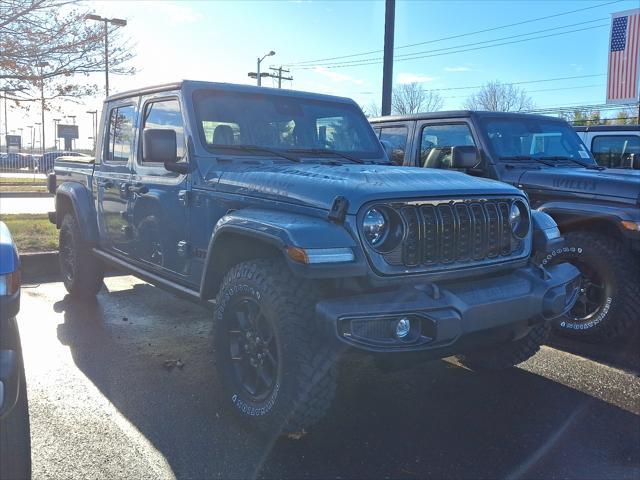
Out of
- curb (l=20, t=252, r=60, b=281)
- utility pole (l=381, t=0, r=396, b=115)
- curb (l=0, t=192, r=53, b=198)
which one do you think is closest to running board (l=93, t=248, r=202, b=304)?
curb (l=20, t=252, r=60, b=281)

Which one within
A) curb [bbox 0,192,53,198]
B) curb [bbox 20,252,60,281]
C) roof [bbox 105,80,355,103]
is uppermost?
roof [bbox 105,80,355,103]

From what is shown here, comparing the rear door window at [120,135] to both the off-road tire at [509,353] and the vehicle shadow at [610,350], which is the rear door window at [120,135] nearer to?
the off-road tire at [509,353]

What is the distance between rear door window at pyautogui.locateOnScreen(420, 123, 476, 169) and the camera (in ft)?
19.3

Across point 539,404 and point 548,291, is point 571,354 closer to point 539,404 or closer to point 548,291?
point 539,404

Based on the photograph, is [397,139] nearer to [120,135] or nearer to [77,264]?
[120,135]

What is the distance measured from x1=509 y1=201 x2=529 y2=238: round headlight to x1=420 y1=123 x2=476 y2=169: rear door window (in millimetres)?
2222

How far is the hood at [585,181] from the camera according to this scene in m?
4.74

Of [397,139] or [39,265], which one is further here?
[39,265]

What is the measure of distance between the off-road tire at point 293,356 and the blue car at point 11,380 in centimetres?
115

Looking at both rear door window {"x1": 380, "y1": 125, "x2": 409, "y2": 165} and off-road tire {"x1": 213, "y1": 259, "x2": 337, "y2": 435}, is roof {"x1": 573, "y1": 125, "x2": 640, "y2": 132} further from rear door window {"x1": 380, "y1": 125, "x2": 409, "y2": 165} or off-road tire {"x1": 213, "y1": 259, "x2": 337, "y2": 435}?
off-road tire {"x1": 213, "y1": 259, "x2": 337, "y2": 435}

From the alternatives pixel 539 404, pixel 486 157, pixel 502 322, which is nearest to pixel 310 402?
pixel 502 322

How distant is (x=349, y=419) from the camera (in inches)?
139

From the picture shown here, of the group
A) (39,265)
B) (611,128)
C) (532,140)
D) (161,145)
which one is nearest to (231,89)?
(161,145)

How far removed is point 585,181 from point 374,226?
2868mm
